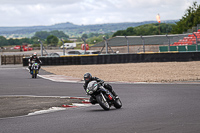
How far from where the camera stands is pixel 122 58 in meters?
36.1

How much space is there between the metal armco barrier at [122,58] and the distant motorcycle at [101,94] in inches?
935

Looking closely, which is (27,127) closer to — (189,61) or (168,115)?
(168,115)

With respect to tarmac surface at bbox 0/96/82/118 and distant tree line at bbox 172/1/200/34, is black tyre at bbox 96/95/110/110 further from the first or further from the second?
distant tree line at bbox 172/1/200/34

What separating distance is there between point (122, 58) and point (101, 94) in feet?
82.7

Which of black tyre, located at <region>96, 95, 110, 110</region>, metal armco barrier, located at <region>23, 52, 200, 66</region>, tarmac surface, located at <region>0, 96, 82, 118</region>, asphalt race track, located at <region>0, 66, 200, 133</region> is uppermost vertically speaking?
metal armco barrier, located at <region>23, 52, 200, 66</region>

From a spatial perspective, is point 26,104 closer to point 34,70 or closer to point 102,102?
point 102,102

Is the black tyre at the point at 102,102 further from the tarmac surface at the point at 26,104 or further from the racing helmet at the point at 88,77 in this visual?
the tarmac surface at the point at 26,104

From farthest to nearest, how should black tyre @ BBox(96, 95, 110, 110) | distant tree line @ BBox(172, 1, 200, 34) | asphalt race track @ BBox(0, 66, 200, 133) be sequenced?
1. distant tree line @ BBox(172, 1, 200, 34)
2. black tyre @ BBox(96, 95, 110, 110)
3. asphalt race track @ BBox(0, 66, 200, 133)

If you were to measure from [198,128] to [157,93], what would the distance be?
7565mm

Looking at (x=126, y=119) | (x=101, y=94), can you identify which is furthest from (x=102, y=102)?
(x=126, y=119)

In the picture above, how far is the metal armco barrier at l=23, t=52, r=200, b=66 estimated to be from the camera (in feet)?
112

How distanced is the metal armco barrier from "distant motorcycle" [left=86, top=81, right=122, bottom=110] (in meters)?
23.8

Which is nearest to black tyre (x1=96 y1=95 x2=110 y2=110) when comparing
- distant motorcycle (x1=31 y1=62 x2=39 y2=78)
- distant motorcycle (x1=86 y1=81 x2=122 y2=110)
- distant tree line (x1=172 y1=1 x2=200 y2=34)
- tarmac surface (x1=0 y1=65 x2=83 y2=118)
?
distant motorcycle (x1=86 y1=81 x2=122 y2=110)

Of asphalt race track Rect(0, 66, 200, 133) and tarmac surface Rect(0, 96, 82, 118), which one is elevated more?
asphalt race track Rect(0, 66, 200, 133)
